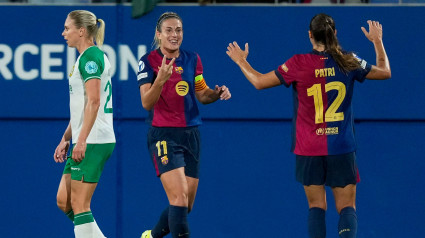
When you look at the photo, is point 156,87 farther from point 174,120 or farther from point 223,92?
point 223,92

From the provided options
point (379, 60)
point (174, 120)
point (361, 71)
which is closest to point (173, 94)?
point (174, 120)

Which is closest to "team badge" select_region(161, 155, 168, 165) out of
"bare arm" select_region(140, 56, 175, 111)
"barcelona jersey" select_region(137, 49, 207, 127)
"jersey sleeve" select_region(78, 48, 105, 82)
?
"barcelona jersey" select_region(137, 49, 207, 127)

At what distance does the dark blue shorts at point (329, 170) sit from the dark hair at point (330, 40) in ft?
2.03

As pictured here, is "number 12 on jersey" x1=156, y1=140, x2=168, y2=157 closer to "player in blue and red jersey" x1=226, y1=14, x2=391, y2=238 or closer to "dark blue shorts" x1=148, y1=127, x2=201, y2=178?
"dark blue shorts" x1=148, y1=127, x2=201, y2=178

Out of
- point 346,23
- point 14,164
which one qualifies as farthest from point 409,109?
point 14,164

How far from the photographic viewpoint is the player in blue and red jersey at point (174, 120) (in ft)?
20.6

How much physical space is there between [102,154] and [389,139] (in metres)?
2.56

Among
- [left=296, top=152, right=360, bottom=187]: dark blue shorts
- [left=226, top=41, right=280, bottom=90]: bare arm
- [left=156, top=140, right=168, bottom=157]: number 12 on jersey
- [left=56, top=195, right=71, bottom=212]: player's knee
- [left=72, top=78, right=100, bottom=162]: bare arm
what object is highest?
[left=226, top=41, right=280, bottom=90]: bare arm

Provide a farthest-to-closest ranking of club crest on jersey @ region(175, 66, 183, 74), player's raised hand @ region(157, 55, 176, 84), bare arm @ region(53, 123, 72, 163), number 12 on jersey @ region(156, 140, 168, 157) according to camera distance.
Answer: bare arm @ region(53, 123, 72, 163) < club crest on jersey @ region(175, 66, 183, 74) < number 12 on jersey @ region(156, 140, 168, 157) < player's raised hand @ region(157, 55, 176, 84)

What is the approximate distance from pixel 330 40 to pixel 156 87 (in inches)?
49.2

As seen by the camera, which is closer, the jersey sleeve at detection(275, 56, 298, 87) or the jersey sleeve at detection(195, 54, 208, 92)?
the jersey sleeve at detection(275, 56, 298, 87)

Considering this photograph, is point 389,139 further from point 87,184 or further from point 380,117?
point 87,184

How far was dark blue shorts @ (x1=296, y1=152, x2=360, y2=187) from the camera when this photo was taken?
5.95 meters

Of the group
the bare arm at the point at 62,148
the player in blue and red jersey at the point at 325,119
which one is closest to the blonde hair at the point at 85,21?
the bare arm at the point at 62,148
